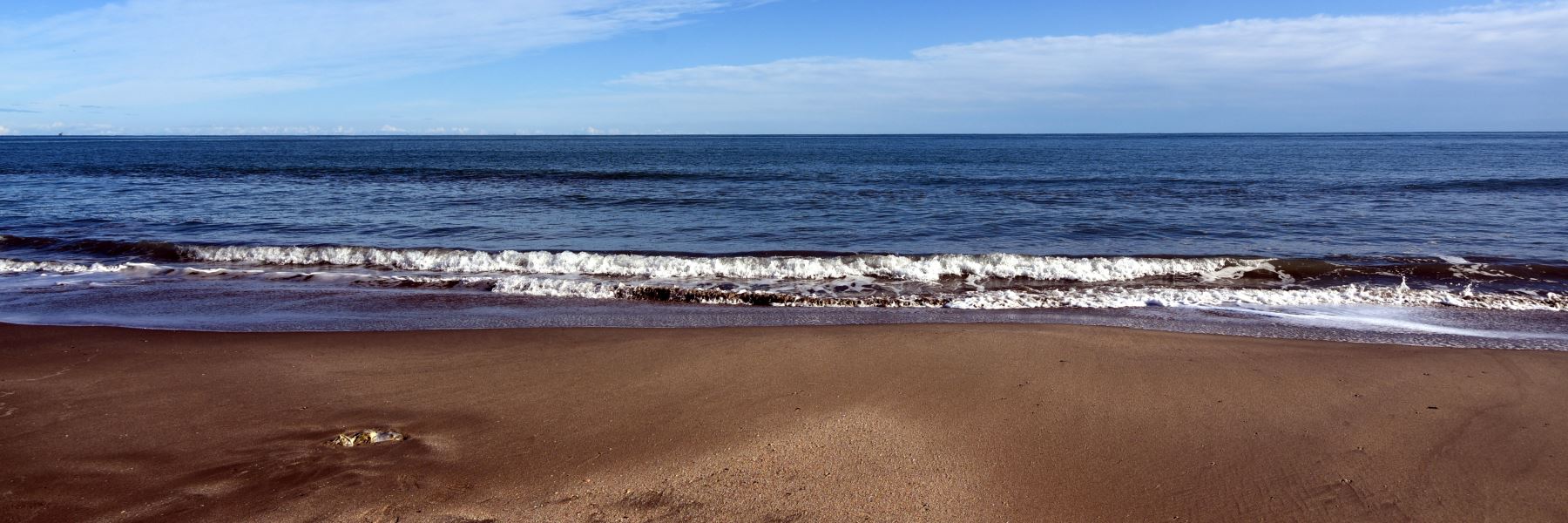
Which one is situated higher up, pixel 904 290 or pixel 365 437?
pixel 365 437

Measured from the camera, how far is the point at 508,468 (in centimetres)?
412

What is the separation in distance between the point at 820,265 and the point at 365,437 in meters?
7.62

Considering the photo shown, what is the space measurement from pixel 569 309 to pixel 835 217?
32.8ft

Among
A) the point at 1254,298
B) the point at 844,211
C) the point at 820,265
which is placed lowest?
the point at 1254,298

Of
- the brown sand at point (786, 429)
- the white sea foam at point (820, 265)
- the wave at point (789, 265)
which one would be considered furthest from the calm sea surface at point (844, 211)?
the brown sand at point (786, 429)

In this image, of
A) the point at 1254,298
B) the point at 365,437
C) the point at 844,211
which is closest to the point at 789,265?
the point at 1254,298

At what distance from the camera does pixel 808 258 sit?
11852mm

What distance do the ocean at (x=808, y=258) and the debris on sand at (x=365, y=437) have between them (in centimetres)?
335

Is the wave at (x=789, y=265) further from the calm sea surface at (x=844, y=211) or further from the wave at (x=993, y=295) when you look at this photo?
the calm sea surface at (x=844, y=211)

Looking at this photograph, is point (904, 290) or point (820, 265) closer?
point (904, 290)

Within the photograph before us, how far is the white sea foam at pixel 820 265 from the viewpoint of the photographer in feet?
36.4

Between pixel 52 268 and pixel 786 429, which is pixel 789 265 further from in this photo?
pixel 52 268

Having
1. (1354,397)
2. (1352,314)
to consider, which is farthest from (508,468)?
(1352,314)

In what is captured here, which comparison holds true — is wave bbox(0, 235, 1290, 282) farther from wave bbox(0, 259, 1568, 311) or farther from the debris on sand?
the debris on sand
